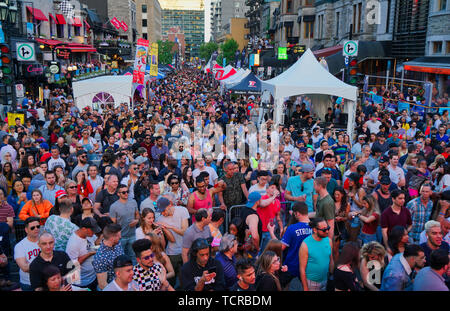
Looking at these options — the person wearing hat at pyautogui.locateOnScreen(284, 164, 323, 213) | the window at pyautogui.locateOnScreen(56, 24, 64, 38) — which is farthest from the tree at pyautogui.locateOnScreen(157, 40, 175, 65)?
the person wearing hat at pyautogui.locateOnScreen(284, 164, 323, 213)

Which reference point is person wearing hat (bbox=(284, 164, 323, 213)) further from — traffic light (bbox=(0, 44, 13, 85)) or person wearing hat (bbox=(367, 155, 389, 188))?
traffic light (bbox=(0, 44, 13, 85))

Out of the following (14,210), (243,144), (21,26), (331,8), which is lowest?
(14,210)

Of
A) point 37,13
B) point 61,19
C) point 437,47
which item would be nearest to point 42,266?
point 437,47

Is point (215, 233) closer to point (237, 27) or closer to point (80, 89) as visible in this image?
point (80, 89)

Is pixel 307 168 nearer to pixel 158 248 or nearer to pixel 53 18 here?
pixel 158 248

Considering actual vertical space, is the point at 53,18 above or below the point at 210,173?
above

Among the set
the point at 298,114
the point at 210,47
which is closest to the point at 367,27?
the point at 298,114

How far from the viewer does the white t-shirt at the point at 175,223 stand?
586 centimetres

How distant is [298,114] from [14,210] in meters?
13.9

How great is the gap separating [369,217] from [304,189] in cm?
120

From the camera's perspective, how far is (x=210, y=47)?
13725 cm

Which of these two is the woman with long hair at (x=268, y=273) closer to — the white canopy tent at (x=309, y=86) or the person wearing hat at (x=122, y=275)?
the person wearing hat at (x=122, y=275)

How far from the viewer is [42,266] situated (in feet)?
15.0
